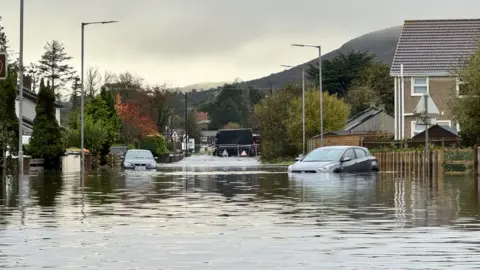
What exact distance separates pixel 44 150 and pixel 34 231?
46120 millimetres

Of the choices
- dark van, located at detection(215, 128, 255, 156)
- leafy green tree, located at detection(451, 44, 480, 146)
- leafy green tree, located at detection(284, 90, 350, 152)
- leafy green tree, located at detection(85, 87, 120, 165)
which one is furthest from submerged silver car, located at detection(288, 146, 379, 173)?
dark van, located at detection(215, 128, 255, 156)

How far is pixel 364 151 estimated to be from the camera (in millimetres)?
49750

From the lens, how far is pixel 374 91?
139 meters

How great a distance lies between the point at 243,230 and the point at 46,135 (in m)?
46.9

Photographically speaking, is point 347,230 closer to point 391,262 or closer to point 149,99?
point 391,262

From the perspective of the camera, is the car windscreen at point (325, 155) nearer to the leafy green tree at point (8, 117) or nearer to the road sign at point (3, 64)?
the leafy green tree at point (8, 117)

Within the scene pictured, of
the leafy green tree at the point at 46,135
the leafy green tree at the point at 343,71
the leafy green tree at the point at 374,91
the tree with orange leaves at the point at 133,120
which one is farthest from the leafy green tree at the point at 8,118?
the leafy green tree at the point at 343,71

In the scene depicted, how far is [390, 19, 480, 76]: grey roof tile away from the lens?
86062mm

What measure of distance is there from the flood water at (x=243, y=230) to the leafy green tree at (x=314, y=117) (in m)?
→ 71.5

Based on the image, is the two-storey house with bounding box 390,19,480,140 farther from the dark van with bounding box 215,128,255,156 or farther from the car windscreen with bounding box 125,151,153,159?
→ the dark van with bounding box 215,128,255,156

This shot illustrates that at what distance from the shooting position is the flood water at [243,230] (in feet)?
43.9

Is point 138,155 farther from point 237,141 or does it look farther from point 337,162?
point 237,141

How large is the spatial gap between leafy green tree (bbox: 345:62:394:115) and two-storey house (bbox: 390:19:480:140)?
1807 inches

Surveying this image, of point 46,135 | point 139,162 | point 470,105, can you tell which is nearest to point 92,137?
point 139,162
